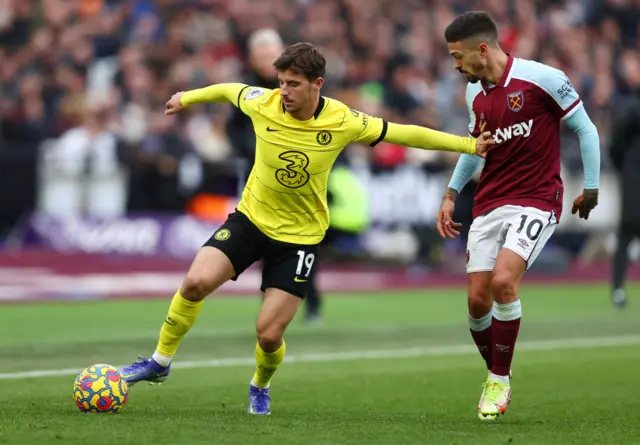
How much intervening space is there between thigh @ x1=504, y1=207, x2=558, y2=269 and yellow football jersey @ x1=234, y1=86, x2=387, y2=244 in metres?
1.00

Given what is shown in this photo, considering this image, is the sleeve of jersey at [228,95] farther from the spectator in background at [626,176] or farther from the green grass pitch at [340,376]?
the spectator in background at [626,176]

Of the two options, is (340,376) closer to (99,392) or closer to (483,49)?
(99,392)

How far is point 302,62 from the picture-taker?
7676 millimetres

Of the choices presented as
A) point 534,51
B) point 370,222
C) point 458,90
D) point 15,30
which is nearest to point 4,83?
point 15,30

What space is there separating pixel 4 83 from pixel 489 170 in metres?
14.1

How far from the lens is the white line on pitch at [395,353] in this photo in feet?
32.4

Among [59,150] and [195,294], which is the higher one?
[195,294]

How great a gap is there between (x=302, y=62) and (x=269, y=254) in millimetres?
1236

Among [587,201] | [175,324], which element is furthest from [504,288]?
[175,324]

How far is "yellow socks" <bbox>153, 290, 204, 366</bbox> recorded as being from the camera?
25.7 ft

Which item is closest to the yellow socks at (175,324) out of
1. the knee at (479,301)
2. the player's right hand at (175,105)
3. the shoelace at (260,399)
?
the shoelace at (260,399)

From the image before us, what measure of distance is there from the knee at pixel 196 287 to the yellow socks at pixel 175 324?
0.05 m

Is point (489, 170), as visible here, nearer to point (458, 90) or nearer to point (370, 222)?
point (370, 222)

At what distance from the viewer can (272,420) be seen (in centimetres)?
736
